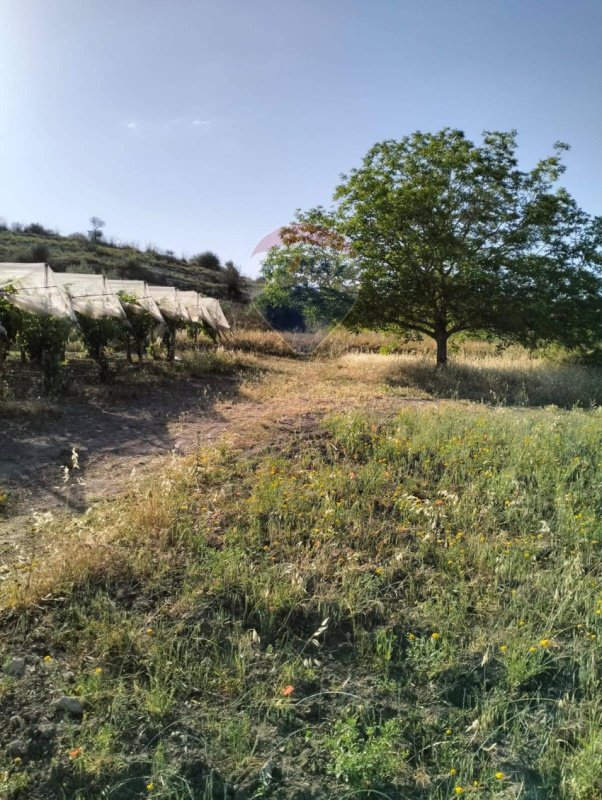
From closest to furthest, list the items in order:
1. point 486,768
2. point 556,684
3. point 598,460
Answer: point 486,768, point 556,684, point 598,460

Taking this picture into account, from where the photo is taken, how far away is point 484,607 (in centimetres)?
321

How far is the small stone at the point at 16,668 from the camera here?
2559 mm

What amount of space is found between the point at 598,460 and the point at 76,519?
4.47m

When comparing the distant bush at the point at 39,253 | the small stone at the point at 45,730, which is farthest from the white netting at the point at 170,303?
the small stone at the point at 45,730

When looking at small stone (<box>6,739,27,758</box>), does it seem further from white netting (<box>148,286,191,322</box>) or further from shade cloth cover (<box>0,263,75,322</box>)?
white netting (<box>148,286,191,322</box>)

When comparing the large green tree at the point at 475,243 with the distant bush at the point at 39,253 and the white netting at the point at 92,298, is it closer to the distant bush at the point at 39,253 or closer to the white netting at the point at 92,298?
the white netting at the point at 92,298

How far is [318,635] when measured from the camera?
2949mm

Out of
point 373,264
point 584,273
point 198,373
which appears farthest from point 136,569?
point 584,273

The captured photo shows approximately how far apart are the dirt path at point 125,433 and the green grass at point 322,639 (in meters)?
0.65

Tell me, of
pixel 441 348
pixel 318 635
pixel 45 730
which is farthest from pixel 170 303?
pixel 45 730

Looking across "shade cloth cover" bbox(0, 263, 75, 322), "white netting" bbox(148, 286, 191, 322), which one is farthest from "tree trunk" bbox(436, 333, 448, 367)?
"shade cloth cover" bbox(0, 263, 75, 322)

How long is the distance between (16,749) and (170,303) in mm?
13915

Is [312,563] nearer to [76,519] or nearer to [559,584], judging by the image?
[559,584]

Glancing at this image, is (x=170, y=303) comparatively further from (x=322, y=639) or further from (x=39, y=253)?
(x=39, y=253)
